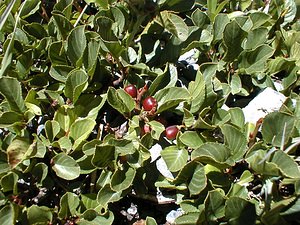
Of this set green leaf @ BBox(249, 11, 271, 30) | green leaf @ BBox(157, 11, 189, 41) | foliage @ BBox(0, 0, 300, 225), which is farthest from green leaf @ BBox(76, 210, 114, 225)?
green leaf @ BBox(249, 11, 271, 30)

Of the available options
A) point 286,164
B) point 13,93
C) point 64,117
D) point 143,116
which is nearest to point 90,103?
point 64,117

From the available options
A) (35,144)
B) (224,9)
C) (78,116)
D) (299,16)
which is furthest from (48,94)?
(299,16)

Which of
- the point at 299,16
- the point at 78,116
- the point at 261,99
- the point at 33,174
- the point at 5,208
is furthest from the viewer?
the point at 299,16

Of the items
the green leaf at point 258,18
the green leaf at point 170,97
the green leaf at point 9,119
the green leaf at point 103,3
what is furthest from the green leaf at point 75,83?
the green leaf at point 258,18

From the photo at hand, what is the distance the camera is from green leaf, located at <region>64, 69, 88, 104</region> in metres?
2.16

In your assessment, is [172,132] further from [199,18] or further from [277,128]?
[199,18]

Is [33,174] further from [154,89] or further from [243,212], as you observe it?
[243,212]

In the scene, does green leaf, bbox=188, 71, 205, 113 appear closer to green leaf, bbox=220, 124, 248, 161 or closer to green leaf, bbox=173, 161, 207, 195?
green leaf, bbox=220, 124, 248, 161

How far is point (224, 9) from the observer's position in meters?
2.84

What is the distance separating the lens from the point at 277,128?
6.80 feet

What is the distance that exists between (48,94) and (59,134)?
0.21 metres

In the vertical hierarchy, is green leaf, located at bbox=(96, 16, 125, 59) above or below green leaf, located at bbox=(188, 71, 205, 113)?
above

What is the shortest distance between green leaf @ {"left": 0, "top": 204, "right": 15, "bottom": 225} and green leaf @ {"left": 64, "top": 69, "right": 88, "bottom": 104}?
22.0 inches

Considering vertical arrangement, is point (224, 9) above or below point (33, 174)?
above
